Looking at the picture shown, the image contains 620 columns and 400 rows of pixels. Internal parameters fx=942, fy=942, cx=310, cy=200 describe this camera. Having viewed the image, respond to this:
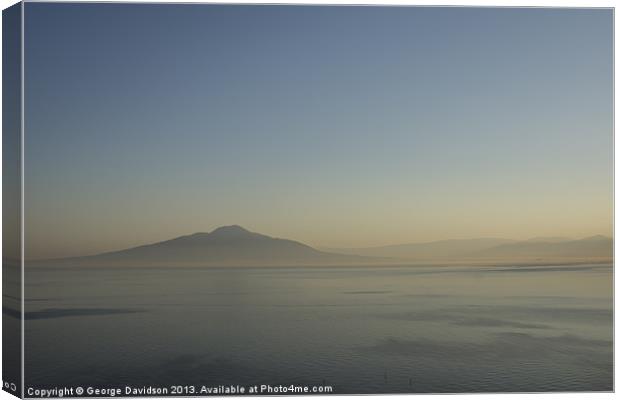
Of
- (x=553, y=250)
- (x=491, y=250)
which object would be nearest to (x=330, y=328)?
(x=491, y=250)

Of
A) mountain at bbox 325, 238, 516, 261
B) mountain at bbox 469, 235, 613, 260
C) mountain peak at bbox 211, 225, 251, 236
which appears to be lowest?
mountain at bbox 469, 235, 613, 260

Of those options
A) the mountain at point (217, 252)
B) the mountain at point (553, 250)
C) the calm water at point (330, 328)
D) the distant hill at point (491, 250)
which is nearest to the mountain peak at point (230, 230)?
the mountain at point (217, 252)

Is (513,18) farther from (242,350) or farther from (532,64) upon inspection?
(242,350)

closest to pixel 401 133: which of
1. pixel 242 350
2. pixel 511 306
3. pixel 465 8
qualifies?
pixel 465 8

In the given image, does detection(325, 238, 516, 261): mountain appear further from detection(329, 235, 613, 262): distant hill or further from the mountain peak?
the mountain peak

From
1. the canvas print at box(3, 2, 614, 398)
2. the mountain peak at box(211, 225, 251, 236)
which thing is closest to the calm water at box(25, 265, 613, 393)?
the canvas print at box(3, 2, 614, 398)
